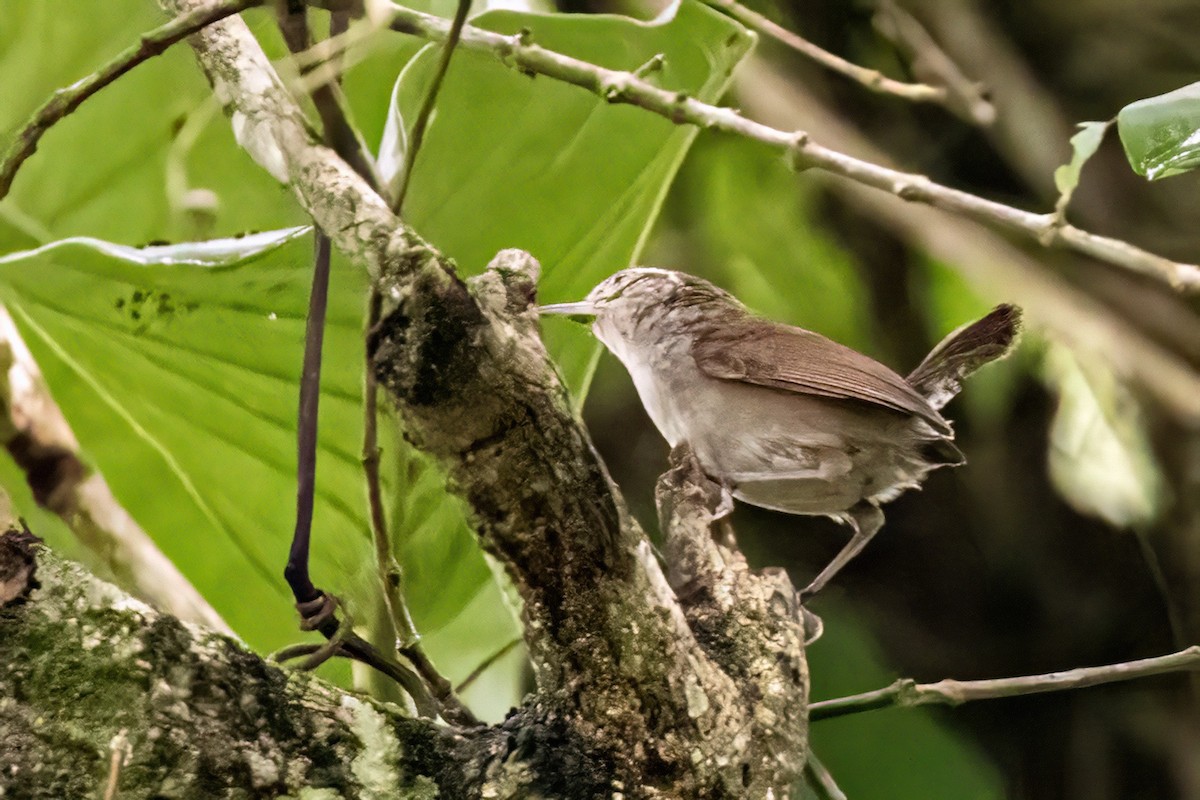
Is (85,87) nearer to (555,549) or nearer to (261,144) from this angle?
(261,144)

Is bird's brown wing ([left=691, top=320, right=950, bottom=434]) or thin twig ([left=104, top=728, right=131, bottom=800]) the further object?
bird's brown wing ([left=691, top=320, right=950, bottom=434])

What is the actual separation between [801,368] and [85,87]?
0.66 meters

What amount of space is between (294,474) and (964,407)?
613 millimetres

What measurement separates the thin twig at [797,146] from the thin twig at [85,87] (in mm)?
174

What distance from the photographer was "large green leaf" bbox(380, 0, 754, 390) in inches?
34.7

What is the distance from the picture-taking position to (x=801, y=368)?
2.90 ft

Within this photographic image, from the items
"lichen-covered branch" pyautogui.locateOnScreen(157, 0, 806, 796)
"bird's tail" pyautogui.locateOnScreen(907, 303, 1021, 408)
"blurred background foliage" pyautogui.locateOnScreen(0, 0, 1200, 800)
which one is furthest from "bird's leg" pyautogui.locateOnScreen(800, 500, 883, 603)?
"lichen-covered branch" pyautogui.locateOnScreen(157, 0, 806, 796)

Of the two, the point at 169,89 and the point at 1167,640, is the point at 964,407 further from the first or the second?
the point at 169,89

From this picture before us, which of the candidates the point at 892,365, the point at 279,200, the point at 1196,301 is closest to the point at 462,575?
the point at 279,200

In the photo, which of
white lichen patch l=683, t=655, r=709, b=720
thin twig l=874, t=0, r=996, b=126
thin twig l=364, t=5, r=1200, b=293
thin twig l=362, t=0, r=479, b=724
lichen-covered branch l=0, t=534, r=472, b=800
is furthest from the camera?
thin twig l=874, t=0, r=996, b=126

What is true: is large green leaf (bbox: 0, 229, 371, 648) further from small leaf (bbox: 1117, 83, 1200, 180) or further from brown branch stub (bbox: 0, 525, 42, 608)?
small leaf (bbox: 1117, 83, 1200, 180)

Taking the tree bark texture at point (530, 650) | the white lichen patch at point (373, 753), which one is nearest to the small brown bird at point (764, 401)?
the tree bark texture at point (530, 650)

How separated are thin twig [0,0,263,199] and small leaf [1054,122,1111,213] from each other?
→ 71 cm

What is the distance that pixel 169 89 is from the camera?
89 cm
